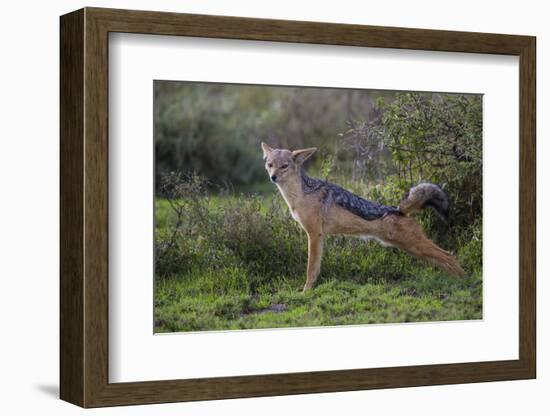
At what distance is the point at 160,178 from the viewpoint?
801 cm

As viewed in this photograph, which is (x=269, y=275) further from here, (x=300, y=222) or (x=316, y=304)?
(x=300, y=222)

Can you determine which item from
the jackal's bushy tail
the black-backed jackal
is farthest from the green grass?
the jackal's bushy tail

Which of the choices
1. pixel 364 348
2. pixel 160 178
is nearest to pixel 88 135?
pixel 160 178

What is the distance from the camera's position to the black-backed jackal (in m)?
8.30

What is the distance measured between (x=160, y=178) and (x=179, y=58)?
1.00m

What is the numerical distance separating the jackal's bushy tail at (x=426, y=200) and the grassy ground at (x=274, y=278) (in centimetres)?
25

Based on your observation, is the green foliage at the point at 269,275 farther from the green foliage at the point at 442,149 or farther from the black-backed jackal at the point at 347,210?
the green foliage at the point at 442,149

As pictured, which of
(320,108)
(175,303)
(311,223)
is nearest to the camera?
(175,303)

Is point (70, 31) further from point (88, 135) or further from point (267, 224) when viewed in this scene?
point (267, 224)

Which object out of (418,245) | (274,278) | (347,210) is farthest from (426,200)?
(274,278)

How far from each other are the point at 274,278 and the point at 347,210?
2.62 feet

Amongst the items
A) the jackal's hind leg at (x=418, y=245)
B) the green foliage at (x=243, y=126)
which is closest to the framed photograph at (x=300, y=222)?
the jackal's hind leg at (x=418, y=245)

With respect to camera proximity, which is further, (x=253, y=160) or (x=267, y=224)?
(x=253, y=160)

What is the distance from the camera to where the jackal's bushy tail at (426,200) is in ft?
27.7
